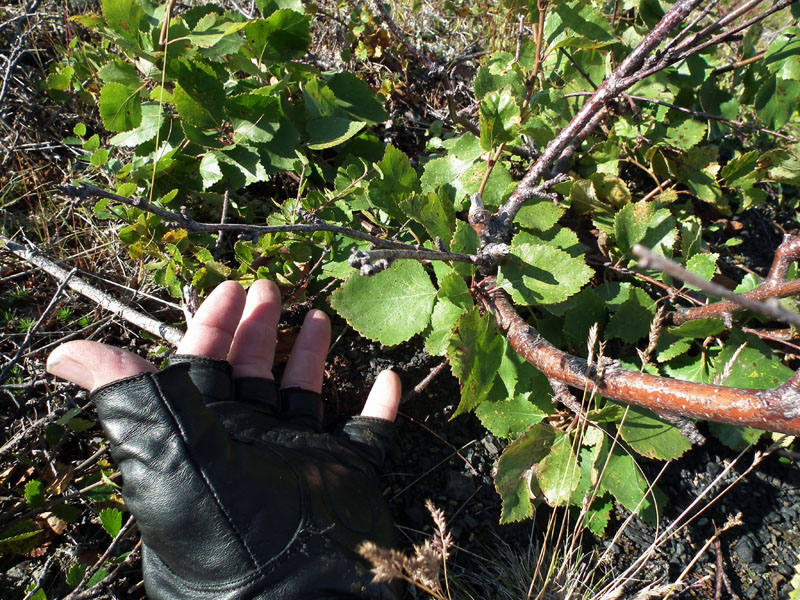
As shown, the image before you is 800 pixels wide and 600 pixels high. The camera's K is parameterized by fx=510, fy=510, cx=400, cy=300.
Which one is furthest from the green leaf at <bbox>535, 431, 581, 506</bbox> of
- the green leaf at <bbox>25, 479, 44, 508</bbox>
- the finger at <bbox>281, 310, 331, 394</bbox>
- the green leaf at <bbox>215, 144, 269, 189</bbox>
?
the green leaf at <bbox>25, 479, 44, 508</bbox>

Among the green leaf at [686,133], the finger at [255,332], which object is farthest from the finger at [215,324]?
the green leaf at [686,133]

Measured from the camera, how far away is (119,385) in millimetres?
1168

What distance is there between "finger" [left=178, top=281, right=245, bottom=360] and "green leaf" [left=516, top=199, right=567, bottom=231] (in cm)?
92

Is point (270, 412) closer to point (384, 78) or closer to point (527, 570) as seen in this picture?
point (527, 570)

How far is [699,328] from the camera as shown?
1499 mm

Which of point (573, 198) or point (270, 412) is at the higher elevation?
point (573, 198)

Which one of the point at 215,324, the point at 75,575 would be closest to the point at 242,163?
the point at 215,324

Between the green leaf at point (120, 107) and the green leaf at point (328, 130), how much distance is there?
0.57m

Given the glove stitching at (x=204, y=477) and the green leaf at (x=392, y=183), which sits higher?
the green leaf at (x=392, y=183)

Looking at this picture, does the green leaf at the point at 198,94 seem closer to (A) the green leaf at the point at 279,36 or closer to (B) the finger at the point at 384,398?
(A) the green leaf at the point at 279,36

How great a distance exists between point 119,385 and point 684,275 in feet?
3.86

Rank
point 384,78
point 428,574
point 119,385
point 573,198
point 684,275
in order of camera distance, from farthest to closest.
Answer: point 384,78 → point 573,198 → point 119,385 → point 428,574 → point 684,275

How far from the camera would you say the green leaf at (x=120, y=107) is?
162 cm

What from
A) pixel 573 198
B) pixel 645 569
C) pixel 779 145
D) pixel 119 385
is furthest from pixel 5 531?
pixel 779 145
